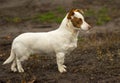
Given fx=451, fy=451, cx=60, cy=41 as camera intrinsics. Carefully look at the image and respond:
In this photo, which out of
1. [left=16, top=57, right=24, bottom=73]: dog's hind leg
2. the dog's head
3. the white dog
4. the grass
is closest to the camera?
the dog's head

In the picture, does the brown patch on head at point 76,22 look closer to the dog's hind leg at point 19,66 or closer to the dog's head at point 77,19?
the dog's head at point 77,19

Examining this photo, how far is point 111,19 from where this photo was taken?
17.1m

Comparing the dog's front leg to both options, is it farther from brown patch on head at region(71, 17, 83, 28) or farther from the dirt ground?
brown patch on head at region(71, 17, 83, 28)

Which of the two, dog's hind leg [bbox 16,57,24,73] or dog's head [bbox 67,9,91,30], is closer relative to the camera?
dog's head [bbox 67,9,91,30]

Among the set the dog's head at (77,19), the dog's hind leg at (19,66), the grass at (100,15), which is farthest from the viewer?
the grass at (100,15)

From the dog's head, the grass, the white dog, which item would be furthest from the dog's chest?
the grass

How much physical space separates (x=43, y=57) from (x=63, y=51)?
201 centimetres

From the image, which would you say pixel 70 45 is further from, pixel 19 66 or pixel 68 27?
pixel 19 66

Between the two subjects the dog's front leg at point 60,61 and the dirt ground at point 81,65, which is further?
the dog's front leg at point 60,61

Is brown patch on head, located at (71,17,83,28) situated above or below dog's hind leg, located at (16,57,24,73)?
above

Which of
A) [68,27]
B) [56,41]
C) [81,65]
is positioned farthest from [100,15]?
[56,41]

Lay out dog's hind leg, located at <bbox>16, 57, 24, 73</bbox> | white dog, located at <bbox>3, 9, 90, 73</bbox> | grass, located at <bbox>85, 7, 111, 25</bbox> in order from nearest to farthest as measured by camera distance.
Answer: white dog, located at <bbox>3, 9, 90, 73</bbox>, dog's hind leg, located at <bbox>16, 57, 24, 73</bbox>, grass, located at <bbox>85, 7, 111, 25</bbox>

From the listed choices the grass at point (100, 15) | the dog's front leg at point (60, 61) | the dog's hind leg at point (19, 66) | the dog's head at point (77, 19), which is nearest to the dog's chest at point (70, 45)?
the dog's front leg at point (60, 61)

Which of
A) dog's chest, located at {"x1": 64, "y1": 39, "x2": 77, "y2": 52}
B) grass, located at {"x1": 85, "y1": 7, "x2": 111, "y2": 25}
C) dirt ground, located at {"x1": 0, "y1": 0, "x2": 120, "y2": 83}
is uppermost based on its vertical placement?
dog's chest, located at {"x1": 64, "y1": 39, "x2": 77, "y2": 52}
